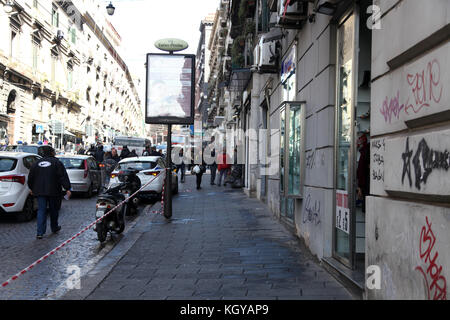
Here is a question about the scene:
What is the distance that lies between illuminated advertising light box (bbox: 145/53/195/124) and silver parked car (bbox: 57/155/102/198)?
5.63m

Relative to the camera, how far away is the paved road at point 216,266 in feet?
17.3

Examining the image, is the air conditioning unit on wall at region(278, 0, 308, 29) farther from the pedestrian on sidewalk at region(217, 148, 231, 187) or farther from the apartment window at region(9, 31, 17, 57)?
the apartment window at region(9, 31, 17, 57)

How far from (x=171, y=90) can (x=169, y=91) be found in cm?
5

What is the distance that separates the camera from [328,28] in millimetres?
6621

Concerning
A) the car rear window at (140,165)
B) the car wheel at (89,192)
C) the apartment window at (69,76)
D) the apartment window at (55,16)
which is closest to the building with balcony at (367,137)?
the car rear window at (140,165)

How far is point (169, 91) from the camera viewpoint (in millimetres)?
11266

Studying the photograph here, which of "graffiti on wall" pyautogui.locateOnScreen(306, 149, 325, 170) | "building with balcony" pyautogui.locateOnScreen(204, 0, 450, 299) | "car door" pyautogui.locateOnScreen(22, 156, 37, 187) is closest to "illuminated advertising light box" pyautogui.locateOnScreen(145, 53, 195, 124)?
"building with balcony" pyautogui.locateOnScreen(204, 0, 450, 299)

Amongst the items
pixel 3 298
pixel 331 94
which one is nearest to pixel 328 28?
pixel 331 94

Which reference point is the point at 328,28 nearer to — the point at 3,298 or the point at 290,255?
the point at 290,255

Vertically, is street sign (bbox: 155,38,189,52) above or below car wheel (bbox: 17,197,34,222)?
above

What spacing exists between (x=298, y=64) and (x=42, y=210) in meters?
5.31

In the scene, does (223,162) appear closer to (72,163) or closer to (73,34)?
(72,163)

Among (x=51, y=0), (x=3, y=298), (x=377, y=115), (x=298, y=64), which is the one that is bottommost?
(x=3, y=298)

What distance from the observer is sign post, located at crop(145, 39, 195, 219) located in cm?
1117
